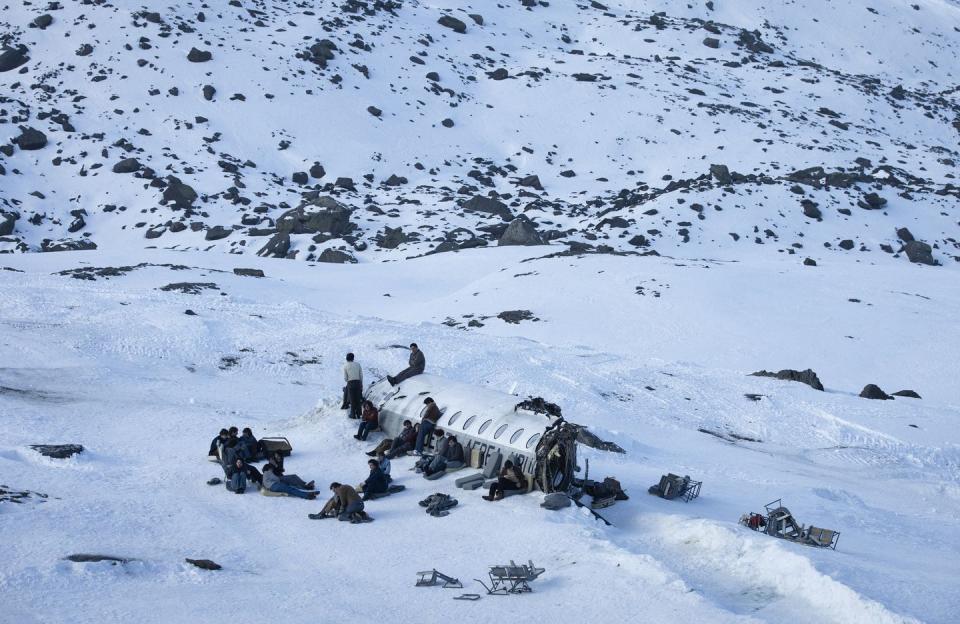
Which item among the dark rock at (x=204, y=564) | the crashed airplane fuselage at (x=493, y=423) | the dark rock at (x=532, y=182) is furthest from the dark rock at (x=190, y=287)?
the dark rock at (x=532, y=182)

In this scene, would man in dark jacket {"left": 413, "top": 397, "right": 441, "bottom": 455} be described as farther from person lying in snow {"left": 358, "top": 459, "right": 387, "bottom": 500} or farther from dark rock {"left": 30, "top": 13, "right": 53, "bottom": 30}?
dark rock {"left": 30, "top": 13, "right": 53, "bottom": 30}

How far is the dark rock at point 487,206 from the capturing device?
68875 mm

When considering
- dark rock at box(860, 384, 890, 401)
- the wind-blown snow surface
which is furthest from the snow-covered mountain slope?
dark rock at box(860, 384, 890, 401)

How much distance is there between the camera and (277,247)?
5897 centimetres

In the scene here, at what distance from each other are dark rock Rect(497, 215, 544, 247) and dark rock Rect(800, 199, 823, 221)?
1974 cm

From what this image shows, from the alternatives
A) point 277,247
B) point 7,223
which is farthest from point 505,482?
point 7,223

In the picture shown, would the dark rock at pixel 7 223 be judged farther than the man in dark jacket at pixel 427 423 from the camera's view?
Yes

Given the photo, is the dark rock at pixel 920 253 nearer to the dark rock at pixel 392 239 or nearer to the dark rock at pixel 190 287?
the dark rock at pixel 392 239

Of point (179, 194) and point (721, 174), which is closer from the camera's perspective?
point (179, 194)

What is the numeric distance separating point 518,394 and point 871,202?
48741 mm

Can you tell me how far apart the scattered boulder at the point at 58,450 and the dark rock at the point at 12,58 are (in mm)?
77871

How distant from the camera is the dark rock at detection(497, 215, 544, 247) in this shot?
5831cm

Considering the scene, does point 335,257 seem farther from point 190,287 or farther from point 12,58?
point 12,58

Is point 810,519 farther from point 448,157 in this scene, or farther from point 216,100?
point 216,100
